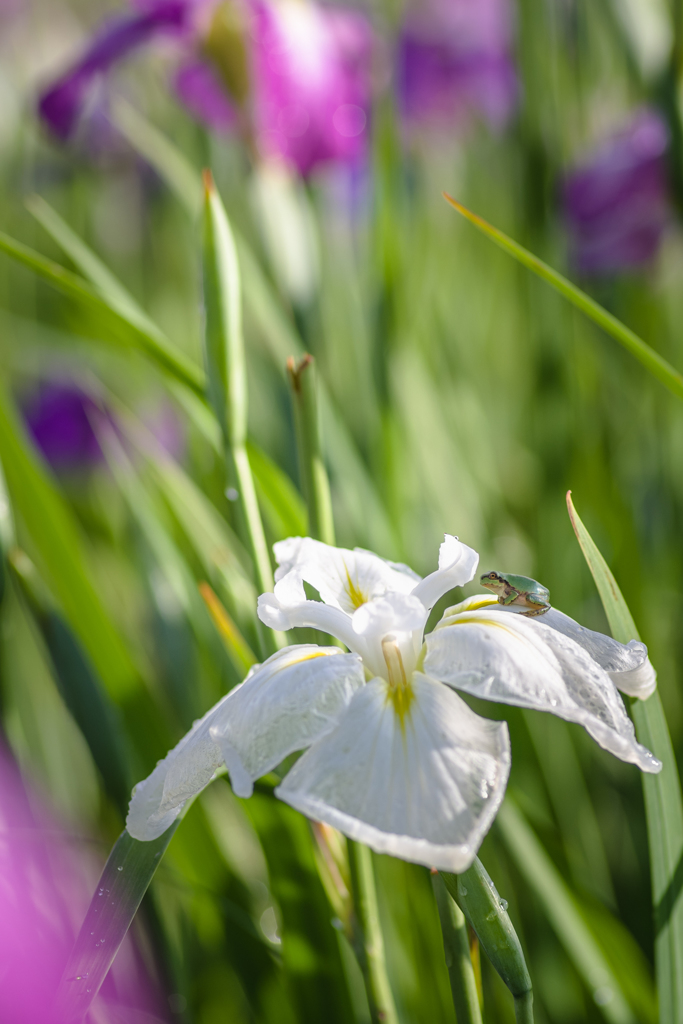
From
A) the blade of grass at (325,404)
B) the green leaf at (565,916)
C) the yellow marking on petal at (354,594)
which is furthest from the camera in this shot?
the blade of grass at (325,404)

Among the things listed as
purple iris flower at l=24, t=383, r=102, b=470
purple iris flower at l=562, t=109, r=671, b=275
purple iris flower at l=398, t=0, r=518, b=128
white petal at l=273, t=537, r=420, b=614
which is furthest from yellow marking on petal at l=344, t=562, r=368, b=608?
purple iris flower at l=398, t=0, r=518, b=128

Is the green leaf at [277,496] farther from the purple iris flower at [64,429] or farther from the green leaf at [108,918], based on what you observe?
the purple iris flower at [64,429]

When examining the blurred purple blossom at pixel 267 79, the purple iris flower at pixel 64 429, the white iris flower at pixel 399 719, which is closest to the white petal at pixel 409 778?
the white iris flower at pixel 399 719

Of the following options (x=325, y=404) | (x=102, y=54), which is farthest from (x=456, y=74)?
(x=325, y=404)

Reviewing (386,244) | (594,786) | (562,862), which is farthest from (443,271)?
(562,862)

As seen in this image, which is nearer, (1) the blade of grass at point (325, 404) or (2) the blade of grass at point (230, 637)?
(2) the blade of grass at point (230, 637)

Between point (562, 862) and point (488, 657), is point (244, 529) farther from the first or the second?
point (562, 862)

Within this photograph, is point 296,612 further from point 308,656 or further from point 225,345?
point 225,345
